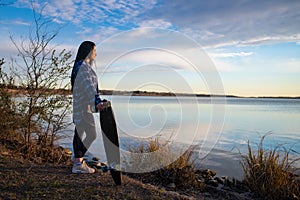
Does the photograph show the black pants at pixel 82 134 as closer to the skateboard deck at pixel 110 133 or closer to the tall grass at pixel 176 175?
the skateboard deck at pixel 110 133

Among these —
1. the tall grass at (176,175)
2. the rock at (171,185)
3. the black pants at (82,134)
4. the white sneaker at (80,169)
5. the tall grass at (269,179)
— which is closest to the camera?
the black pants at (82,134)

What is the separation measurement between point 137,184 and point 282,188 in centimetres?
247

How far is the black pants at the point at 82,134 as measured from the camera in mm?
4586

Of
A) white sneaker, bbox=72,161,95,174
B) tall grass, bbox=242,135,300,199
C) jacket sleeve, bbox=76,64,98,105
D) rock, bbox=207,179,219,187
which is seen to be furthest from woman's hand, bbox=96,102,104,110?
rock, bbox=207,179,219,187

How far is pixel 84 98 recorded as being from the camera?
14.6ft

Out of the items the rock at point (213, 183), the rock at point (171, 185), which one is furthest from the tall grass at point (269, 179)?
the rock at point (171, 185)

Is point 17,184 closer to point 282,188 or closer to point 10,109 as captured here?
point 10,109

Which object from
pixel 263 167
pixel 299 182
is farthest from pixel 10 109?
pixel 299 182

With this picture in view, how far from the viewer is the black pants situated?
459 centimetres

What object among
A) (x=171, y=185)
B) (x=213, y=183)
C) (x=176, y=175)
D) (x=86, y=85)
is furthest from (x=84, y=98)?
(x=213, y=183)

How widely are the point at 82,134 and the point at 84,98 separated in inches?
24.9

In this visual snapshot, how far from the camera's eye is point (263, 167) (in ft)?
17.6

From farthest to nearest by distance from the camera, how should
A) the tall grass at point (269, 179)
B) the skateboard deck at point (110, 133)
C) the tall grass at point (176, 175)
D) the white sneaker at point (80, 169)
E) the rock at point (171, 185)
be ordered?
the tall grass at point (176, 175) < the rock at point (171, 185) < the tall grass at point (269, 179) < the white sneaker at point (80, 169) < the skateboard deck at point (110, 133)

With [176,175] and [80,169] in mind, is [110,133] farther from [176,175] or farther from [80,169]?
[176,175]
